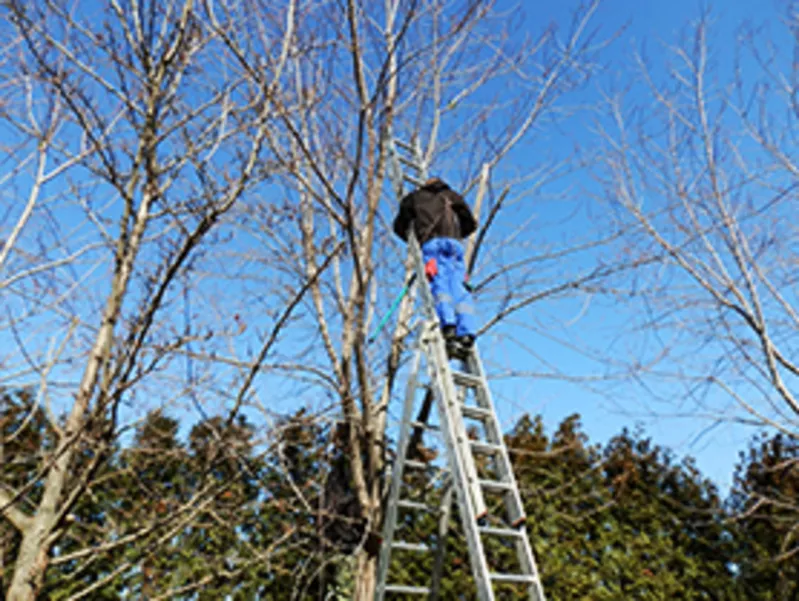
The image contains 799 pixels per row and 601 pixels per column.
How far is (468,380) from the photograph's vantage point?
390cm

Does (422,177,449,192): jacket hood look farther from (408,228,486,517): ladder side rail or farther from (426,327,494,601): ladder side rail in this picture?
(426,327,494,601): ladder side rail

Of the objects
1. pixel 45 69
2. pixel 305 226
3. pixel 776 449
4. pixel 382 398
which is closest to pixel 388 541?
pixel 382 398

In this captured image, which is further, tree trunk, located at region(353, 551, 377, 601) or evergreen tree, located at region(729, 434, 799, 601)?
evergreen tree, located at region(729, 434, 799, 601)

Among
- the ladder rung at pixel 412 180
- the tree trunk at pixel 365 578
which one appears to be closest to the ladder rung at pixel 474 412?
the tree trunk at pixel 365 578

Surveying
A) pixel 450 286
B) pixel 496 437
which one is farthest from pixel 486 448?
pixel 450 286

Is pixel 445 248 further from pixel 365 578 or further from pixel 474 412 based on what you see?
pixel 365 578

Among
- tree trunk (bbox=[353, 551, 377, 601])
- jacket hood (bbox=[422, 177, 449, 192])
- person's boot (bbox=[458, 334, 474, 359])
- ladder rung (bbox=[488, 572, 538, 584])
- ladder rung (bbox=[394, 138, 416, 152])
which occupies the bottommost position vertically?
ladder rung (bbox=[488, 572, 538, 584])

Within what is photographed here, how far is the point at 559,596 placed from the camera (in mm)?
5938

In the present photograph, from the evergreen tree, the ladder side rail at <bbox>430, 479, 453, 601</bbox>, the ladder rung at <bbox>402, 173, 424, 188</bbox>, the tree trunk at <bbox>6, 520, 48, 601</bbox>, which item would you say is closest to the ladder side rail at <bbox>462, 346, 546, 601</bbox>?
the ladder side rail at <bbox>430, 479, 453, 601</bbox>

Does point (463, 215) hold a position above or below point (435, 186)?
below

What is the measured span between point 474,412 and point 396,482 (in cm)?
70

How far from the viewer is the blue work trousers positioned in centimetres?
393

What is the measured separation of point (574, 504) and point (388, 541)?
3642 millimetres

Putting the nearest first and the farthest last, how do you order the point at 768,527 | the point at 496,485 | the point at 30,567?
the point at 30,567, the point at 496,485, the point at 768,527
